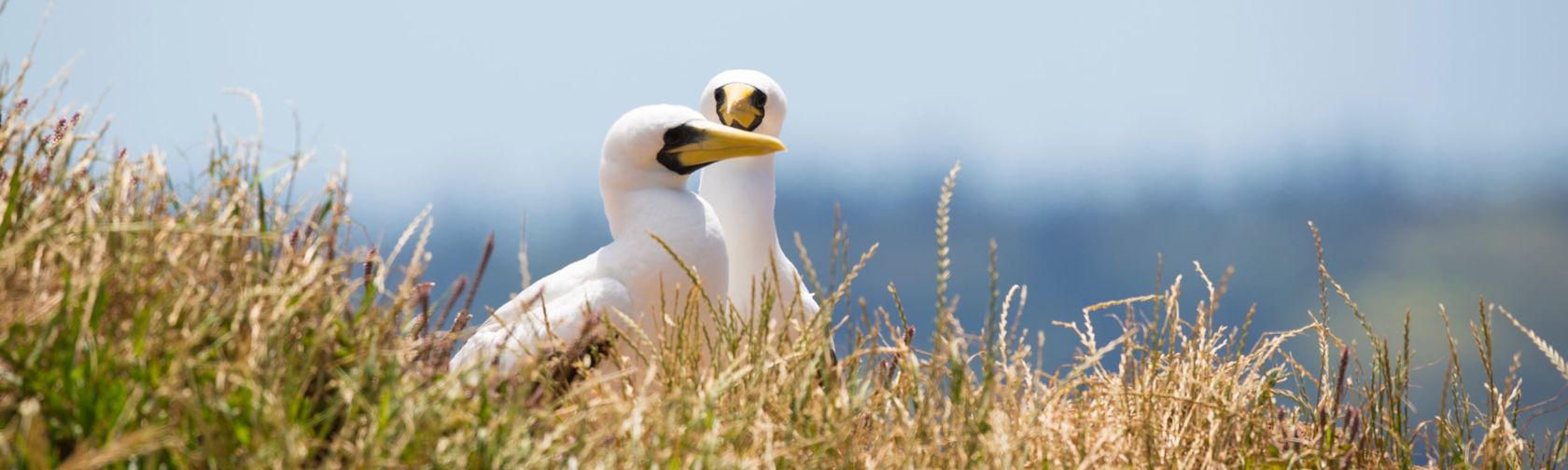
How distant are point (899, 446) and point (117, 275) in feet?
4.98

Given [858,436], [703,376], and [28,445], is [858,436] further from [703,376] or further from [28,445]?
[28,445]

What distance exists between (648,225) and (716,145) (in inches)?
12.2

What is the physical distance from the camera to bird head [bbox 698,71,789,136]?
5203mm

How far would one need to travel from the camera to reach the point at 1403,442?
12.4ft

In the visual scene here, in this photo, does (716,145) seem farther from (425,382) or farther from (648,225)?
(425,382)

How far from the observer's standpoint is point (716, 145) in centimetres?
429

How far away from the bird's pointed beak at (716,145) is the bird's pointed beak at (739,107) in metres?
0.85

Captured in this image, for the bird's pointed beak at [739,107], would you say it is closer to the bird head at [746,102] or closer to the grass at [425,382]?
the bird head at [746,102]

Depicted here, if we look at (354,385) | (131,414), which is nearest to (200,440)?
(131,414)

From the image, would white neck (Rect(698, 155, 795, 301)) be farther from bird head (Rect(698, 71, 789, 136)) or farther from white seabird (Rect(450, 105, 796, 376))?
white seabird (Rect(450, 105, 796, 376))

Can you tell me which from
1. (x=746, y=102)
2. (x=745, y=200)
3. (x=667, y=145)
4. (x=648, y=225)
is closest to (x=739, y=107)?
(x=746, y=102)

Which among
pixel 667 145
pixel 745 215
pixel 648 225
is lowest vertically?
pixel 745 215

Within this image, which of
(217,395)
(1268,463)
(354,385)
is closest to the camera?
(217,395)

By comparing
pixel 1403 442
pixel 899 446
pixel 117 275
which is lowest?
pixel 1403 442
